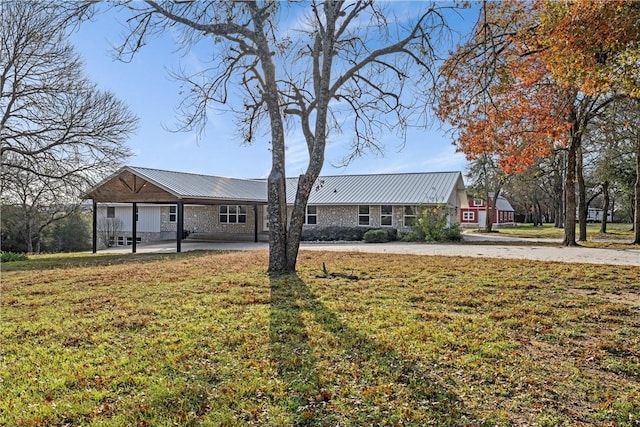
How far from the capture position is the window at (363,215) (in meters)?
25.8

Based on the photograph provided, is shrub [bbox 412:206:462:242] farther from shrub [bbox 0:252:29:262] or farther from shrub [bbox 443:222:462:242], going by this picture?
shrub [bbox 0:252:29:262]

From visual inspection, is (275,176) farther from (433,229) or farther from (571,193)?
(571,193)

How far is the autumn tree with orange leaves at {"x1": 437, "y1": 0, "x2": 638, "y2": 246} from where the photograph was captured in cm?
618

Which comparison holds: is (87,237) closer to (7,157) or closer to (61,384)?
(7,157)

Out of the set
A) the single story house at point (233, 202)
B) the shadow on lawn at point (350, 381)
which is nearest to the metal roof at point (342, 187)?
the single story house at point (233, 202)

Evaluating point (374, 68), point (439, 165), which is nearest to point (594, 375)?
point (374, 68)

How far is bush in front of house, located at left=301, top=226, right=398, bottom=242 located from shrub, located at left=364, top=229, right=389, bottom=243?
785 mm

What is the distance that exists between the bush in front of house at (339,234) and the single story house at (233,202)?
5.29 ft

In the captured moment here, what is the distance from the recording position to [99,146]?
1812 centimetres

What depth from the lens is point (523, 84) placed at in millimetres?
12359

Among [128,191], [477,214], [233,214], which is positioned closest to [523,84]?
[128,191]

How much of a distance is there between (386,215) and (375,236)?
3.44 metres

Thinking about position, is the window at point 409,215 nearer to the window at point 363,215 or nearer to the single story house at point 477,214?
the window at point 363,215

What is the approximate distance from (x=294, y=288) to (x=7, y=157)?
15279 millimetres
